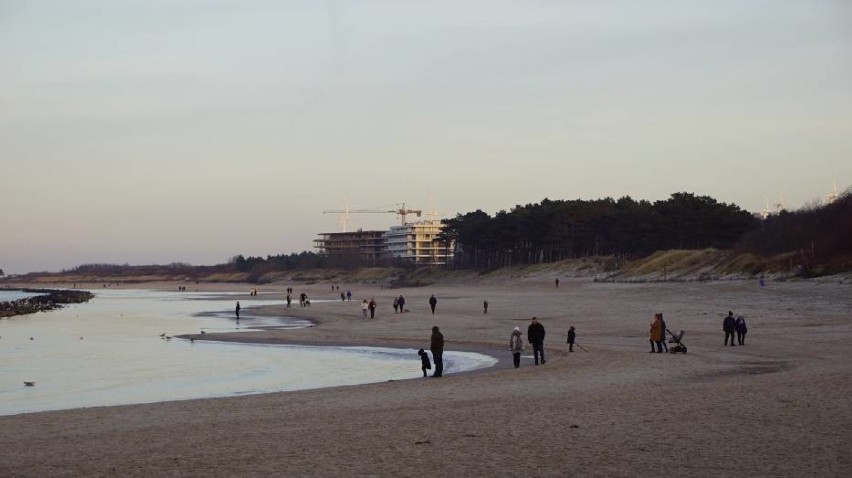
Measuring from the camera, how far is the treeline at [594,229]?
110125 millimetres

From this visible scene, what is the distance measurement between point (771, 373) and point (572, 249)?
111m

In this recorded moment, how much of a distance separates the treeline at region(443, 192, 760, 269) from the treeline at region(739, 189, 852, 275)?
16709mm

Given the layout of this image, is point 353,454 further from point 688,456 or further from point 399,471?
point 688,456

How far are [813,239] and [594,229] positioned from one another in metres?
56.1

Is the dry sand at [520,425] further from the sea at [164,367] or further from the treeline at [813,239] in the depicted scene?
the treeline at [813,239]

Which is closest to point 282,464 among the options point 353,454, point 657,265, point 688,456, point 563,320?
point 353,454

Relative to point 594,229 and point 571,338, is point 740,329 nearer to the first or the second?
point 571,338

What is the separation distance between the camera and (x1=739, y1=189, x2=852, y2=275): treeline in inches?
2522

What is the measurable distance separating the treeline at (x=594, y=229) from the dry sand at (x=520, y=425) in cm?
8017

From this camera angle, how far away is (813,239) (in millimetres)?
73375

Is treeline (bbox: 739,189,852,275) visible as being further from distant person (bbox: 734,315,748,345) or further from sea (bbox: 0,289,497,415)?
sea (bbox: 0,289,497,415)

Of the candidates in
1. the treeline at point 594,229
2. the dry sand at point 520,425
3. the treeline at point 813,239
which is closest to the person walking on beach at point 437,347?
the dry sand at point 520,425

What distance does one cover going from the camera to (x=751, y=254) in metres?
79.8

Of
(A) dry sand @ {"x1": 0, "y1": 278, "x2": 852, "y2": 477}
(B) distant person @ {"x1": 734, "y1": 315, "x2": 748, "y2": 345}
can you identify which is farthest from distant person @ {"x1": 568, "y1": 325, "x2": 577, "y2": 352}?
(B) distant person @ {"x1": 734, "y1": 315, "x2": 748, "y2": 345}
